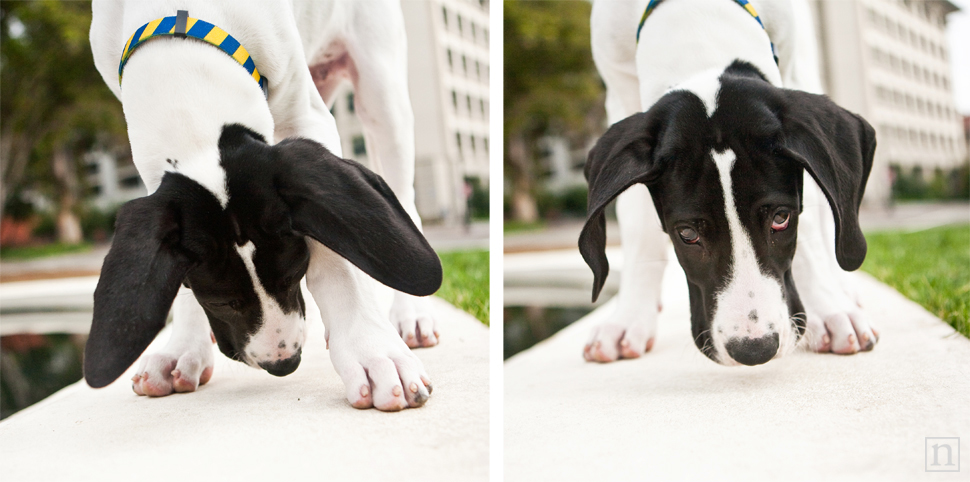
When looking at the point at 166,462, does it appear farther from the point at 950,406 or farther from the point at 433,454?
the point at 950,406

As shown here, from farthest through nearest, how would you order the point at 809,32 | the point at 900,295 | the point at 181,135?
the point at 900,295
the point at 809,32
the point at 181,135

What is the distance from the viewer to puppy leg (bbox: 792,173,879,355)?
97.6 inches

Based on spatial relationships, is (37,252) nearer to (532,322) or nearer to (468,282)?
(532,322)

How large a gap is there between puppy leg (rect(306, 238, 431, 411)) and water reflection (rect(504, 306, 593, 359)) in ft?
5.92

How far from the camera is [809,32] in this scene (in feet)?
10.6

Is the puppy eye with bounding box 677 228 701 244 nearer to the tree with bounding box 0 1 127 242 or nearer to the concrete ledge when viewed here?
the concrete ledge

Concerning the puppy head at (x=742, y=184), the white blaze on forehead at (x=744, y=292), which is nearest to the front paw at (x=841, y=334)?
the puppy head at (x=742, y=184)

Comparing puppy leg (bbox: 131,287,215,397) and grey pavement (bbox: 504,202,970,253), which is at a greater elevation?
puppy leg (bbox: 131,287,215,397)

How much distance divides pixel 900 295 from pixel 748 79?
2.10m

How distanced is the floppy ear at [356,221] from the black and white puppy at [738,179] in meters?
0.55

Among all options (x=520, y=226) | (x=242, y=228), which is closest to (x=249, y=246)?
(x=242, y=228)

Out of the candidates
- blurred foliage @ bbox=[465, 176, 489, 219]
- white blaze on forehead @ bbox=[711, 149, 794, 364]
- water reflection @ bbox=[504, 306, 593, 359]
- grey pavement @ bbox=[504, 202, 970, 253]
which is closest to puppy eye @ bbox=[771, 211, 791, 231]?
white blaze on forehead @ bbox=[711, 149, 794, 364]

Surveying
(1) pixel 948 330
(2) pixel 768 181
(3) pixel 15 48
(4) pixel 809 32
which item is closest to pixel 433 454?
(2) pixel 768 181

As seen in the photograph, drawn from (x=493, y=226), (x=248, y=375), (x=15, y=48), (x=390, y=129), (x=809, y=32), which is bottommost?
(x=248, y=375)
